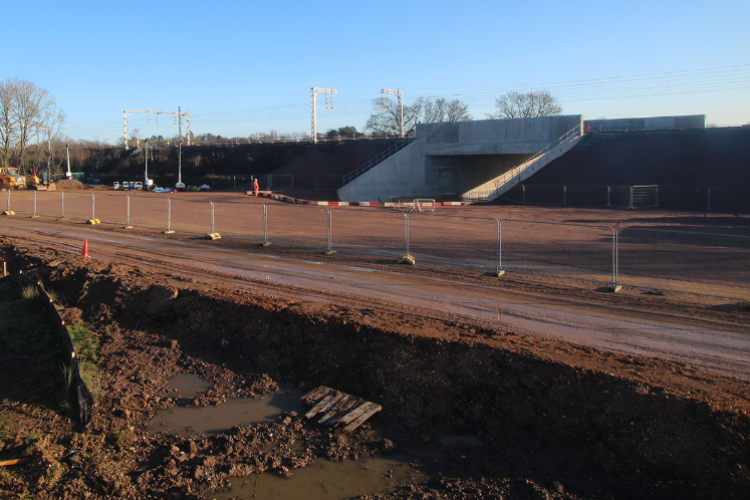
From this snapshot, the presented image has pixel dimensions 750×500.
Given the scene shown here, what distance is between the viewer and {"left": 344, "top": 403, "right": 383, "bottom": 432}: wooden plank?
7.98 metres

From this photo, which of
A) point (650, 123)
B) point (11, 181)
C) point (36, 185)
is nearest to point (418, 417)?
point (650, 123)

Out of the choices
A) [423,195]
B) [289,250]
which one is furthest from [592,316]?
[423,195]

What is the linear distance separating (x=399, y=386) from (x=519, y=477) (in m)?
2.46

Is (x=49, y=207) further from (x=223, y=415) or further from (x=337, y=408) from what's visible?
(x=337, y=408)

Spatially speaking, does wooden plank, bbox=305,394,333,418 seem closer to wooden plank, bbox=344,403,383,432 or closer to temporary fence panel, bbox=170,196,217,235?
wooden plank, bbox=344,403,383,432

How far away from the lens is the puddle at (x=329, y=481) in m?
6.71

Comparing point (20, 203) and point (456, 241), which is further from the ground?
point (20, 203)

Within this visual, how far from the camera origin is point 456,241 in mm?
23250

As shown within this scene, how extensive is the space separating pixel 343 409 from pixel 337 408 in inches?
4.0

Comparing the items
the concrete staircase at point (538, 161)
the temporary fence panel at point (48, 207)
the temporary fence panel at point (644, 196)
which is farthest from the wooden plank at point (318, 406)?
the concrete staircase at point (538, 161)

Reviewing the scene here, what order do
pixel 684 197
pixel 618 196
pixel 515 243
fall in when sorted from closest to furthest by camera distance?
pixel 515 243 < pixel 684 197 < pixel 618 196

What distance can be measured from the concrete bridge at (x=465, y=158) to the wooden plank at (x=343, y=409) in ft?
132

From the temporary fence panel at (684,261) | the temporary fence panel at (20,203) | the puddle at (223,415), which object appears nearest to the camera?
the puddle at (223,415)

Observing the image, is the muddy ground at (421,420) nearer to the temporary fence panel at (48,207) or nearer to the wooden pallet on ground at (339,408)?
the wooden pallet on ground at (339,408)
